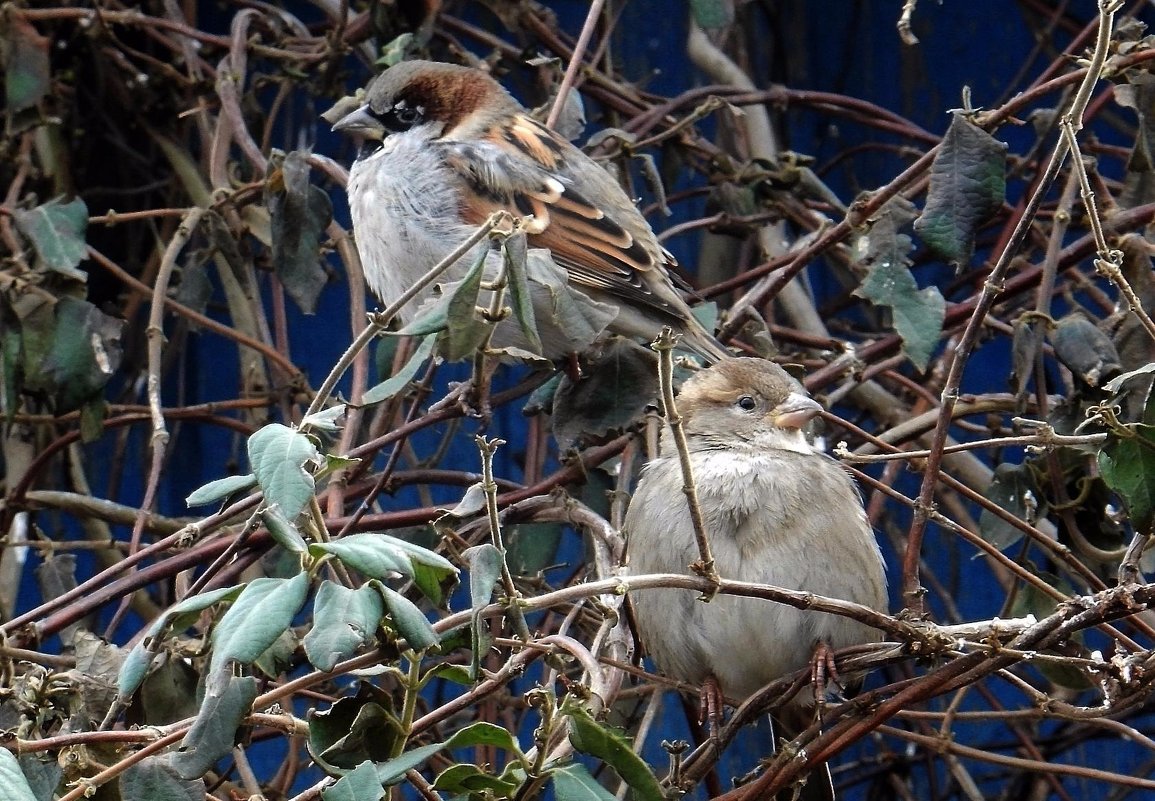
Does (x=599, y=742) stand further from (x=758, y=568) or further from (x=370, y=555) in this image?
(x=758, y=568)

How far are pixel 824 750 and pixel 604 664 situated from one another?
0.34 meters

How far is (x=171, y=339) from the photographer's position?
3461 mm

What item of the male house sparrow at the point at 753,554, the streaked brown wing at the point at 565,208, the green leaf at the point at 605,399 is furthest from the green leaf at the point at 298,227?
the male house sparrow at the point at 753,554

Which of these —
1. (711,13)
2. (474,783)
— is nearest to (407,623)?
(474,783)

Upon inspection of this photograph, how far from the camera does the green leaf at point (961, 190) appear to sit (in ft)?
6.76

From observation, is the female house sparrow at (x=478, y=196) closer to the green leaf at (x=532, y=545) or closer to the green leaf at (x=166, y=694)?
the green leaf at (x=532, y=545)

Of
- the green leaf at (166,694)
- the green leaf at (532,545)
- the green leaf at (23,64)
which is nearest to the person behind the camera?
the green leaf at (166,694)

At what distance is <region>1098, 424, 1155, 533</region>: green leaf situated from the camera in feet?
5.16

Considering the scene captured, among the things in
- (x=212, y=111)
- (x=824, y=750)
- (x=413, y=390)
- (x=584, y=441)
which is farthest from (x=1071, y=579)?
(x=212, y=111)

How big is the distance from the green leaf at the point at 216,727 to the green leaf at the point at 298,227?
1215mm

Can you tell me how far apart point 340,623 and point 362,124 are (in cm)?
178

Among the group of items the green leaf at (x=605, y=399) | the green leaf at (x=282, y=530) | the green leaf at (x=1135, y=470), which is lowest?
the green leaf at (x=605, y=399)

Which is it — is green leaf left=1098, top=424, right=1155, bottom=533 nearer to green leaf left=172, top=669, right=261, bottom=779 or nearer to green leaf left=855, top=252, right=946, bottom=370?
green leaf left=855, top=252, right=946, bottom=370

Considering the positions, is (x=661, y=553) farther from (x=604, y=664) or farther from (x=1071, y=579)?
(x=1071, y=579)
